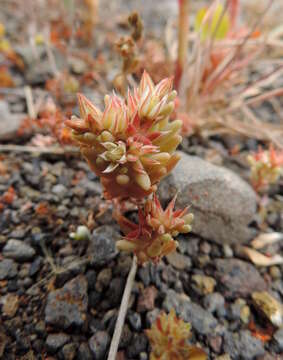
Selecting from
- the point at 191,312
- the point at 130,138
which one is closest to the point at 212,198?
the point at 191,312

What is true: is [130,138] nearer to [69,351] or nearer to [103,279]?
[103,279]

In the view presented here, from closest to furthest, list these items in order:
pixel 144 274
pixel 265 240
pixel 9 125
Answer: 1. pixel 144 274
2. pixel 265 240
3. pixel 9 125

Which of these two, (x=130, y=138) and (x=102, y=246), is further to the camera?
(x=102, y=246)

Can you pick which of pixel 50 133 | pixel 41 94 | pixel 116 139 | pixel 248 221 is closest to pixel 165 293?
pixel 248 221

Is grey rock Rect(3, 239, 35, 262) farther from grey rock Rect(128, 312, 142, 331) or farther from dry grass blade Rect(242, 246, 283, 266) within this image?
dry grass blade Rect(242, 246, 283, 266)

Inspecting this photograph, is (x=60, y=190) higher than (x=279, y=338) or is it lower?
higher

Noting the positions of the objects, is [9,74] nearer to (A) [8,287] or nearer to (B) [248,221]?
(A) [8,287]

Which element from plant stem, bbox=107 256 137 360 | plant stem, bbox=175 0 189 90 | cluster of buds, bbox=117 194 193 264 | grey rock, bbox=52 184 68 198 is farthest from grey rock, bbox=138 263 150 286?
plant stem, bbox=175 0 189 90
